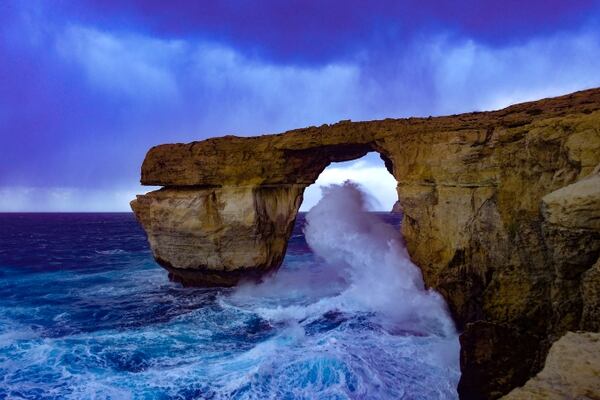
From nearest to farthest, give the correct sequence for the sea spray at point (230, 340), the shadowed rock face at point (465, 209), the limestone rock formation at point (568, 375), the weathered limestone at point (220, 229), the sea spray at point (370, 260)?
the limestone rock formation at point (568, 375), the shadowed rock face at point (465, 209), the sea spray at point (230, 340), the sea spray at point (370, 260), the weathered limestone at point (220, 229)

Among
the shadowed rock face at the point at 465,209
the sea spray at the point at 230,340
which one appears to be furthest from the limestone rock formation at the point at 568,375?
the sea spray at the point at 230,340

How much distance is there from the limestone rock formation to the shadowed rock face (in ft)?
4.82

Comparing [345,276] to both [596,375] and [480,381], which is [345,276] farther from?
[596,375]

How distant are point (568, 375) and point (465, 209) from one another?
8212mm

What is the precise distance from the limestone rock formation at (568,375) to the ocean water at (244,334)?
4.78m

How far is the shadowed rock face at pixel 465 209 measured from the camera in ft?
21.0

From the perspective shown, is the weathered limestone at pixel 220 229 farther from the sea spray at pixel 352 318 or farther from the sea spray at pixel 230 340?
the sea spray at pixel 352 318

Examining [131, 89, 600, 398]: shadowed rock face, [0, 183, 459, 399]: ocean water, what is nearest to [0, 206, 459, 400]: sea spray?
[0, 183, 459, 399]: ocean water

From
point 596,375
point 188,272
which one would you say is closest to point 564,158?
point 596,375

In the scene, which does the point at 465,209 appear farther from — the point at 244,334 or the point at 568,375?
the point at 568,375

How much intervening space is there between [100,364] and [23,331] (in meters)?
4.52

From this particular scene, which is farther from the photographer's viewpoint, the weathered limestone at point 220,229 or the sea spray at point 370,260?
the weathered limestone at point 220,229

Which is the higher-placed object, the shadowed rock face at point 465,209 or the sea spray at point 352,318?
the shadowed rock face at point 465,209

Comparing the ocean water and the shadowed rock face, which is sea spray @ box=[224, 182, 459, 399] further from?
the shadowed rock face
